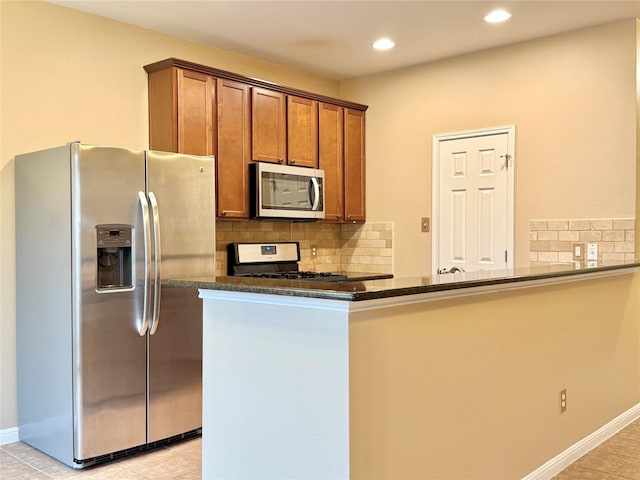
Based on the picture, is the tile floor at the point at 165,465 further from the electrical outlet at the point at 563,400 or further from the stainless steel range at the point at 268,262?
the stainless steel range at the point at 268,262

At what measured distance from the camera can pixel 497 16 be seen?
3.83 meters

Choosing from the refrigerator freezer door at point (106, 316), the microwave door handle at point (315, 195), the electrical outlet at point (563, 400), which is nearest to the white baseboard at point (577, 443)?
the electrical outlet at point (563, 400)

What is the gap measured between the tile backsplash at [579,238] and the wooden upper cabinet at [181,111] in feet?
7.84

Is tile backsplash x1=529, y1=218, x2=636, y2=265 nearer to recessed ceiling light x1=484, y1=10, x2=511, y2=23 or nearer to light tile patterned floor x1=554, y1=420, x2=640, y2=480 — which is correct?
light tile patterned floor x1=554, y1=420, x2=640, y2=480

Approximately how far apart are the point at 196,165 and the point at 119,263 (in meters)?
0.74

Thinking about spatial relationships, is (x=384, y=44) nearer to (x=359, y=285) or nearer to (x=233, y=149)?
(x=233, y=149)

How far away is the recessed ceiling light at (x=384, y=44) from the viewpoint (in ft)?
14.1

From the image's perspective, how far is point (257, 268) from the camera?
15.5ft

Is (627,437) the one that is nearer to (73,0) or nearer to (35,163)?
(35,163)

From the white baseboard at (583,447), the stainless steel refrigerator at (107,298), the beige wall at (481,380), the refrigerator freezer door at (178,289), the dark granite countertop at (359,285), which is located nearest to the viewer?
the dark granite countertop at (359,285)

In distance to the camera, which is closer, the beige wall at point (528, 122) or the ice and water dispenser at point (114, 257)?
the ice and water dispenser at point (114, 257)

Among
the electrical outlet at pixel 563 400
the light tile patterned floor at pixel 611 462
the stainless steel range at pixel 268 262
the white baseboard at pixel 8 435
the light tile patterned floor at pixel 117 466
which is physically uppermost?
the stainless steel range at pixel 268 262

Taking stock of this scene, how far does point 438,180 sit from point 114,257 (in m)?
2.66

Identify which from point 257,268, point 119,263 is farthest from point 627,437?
point 119,263
